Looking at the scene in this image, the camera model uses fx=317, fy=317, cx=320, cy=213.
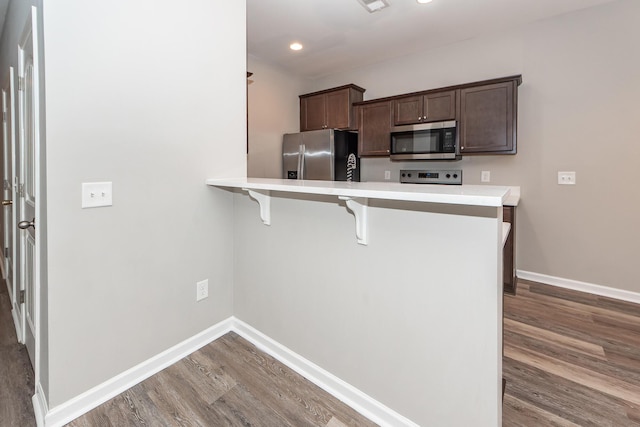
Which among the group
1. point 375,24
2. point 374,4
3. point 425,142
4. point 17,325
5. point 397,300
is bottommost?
point 17,325

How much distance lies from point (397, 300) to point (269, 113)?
3656mm

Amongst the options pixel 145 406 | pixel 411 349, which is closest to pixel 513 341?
pixel 411 349

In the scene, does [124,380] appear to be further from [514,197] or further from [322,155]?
[514,197]

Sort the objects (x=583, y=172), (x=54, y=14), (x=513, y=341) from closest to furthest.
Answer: (x=54, y=14) < (x=513, y=341) < (x=583, y=172)

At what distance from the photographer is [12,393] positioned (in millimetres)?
1627

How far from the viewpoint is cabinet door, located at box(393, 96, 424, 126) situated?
144 inches

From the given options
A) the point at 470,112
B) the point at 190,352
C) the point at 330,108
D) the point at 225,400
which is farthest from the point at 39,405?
the point at 330,108

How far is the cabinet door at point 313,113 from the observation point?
178 inches

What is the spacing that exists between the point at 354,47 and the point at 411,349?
352 centimetres

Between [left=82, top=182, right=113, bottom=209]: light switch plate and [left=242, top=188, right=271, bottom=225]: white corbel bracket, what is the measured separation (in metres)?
0.70

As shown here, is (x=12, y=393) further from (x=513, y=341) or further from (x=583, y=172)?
(x=583, y=172)

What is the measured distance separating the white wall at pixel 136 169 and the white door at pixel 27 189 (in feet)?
1.00

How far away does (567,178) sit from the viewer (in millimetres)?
3121

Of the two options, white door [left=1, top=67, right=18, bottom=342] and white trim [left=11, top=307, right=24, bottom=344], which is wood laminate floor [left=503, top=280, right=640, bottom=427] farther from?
white door [left=1, top=67, right=18, bottom=342]
